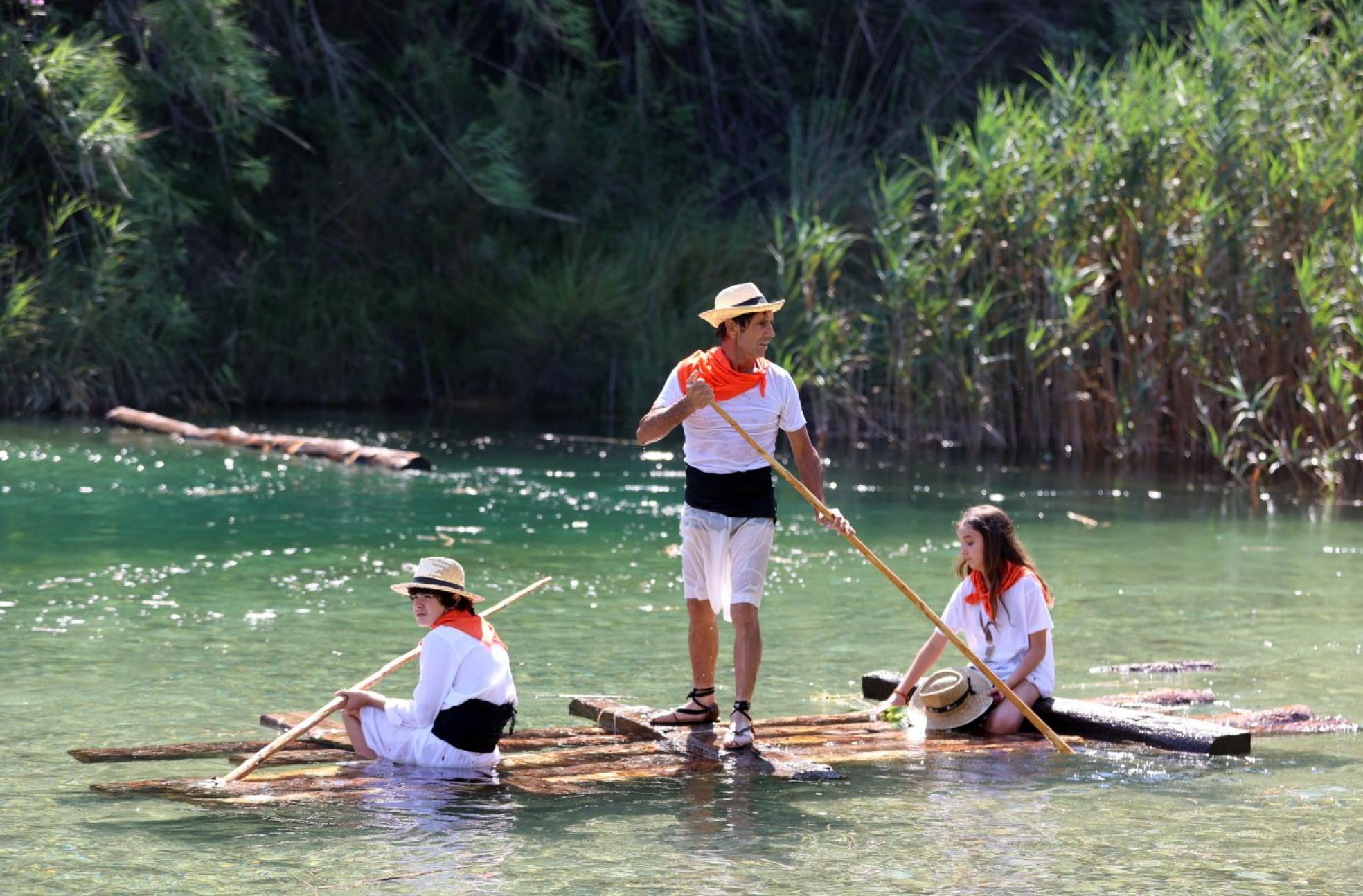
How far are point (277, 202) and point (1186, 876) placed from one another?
2135cm

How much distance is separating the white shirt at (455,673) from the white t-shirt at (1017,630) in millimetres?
2115

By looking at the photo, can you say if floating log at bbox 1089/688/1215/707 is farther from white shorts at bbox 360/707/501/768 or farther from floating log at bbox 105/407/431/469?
floating log at bbox 105/407/431/469

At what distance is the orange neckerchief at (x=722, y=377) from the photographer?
7.42 m

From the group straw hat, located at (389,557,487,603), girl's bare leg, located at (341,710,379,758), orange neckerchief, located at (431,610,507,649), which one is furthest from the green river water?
straw hat, located at (389,557,487,603)

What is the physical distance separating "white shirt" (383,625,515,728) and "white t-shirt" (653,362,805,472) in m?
→ 1.17

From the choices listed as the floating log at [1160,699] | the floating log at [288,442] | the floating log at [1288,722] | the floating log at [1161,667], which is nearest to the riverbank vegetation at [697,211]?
the floating log at [288,442]

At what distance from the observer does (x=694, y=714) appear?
757 cm

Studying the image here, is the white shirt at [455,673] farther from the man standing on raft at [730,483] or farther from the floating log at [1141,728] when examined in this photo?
the floating log at [1141,728]

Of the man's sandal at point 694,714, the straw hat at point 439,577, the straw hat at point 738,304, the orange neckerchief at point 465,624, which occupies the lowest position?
the man's sandal at point 694,714

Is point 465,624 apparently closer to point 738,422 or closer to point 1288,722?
point 738,422

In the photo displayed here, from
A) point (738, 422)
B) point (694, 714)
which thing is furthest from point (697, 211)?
point (694, 714)

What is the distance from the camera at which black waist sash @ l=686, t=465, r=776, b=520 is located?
7.48m

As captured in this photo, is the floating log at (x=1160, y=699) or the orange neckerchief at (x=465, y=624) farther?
the floating log at (x=1160, y=699)

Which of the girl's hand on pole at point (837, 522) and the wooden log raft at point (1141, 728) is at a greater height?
the girl's hand on pole at point (837, 522)
